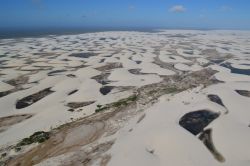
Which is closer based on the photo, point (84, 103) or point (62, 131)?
point (62, 131)

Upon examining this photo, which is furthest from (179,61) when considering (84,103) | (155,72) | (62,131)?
(62,131)

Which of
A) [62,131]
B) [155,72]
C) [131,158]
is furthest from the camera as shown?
[155,72]

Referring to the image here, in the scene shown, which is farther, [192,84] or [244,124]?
[192,84]

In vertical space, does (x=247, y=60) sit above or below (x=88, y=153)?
below

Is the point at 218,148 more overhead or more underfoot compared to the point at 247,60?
more overhead

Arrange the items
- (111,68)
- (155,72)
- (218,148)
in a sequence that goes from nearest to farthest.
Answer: (218,148), (155,72), (111,68)

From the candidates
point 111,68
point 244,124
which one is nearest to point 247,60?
point 111,68

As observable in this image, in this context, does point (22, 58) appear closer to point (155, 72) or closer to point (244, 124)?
point (155, 72)

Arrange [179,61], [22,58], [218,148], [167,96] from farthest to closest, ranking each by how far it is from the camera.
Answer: [22,58] < [179,61] < [167,96] < [218,148]

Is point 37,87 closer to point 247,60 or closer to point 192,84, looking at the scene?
point 192,84
